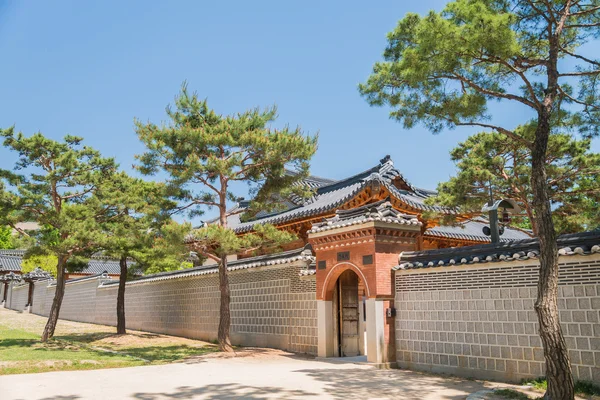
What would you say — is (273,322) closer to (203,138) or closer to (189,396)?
(203,138)

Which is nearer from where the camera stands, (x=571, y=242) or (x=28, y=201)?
(x=571, y=242)

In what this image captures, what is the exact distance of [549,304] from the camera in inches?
240

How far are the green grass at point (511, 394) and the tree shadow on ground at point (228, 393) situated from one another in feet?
8.17

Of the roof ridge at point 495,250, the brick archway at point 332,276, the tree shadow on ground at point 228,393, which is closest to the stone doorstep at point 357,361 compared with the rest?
the brick archway at point 332,276

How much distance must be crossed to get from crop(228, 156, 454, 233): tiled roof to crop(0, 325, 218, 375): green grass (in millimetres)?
4968

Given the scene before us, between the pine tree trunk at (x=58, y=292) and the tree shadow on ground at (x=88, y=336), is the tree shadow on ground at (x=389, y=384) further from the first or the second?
the tree shadow on ground at (x=88, y=336)

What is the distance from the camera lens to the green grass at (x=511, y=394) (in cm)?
670

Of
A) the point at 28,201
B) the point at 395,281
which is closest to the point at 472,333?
the point at 395,281

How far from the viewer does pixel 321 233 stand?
38.7ft

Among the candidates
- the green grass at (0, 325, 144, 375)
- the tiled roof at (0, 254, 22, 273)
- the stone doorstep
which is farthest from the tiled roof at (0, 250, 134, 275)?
the stone doorstep

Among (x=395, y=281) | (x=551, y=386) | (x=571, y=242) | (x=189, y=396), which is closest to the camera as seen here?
(x=551, y=386)

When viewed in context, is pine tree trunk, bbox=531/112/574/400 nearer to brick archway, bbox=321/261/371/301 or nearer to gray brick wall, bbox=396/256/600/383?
gray brick wall, bbox=396/256/600/383

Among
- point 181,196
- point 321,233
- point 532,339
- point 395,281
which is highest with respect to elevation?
point 181,196

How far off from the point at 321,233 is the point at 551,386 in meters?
6.40
